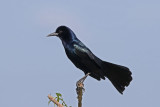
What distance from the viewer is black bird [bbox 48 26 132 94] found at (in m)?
7.02

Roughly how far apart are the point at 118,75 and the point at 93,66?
53 cm

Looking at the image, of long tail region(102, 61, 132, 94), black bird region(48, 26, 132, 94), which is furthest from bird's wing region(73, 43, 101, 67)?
long tail region(102, 61, 132, 94)

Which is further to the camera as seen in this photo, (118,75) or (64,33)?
(64,33)

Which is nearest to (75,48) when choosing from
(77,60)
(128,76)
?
(77,60)

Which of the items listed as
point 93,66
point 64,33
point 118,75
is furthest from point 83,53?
point 118,75

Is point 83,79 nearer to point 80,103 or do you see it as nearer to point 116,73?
point 116,73

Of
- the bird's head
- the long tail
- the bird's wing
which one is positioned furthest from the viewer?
the bird's head

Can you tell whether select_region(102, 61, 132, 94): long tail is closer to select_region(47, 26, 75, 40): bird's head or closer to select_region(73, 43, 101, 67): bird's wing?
select_region(73, 43, 101, 67): bird's wing

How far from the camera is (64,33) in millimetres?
7668

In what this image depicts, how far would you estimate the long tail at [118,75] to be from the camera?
6.98 m

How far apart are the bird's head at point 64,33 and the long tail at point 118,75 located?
3.09 feet

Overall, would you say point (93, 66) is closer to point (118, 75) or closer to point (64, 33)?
point (118, 75)

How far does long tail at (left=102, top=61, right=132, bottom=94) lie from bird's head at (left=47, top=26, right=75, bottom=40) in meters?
0.94

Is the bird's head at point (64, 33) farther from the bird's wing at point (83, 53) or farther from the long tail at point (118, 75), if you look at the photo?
the long tail at point (118, 75)
